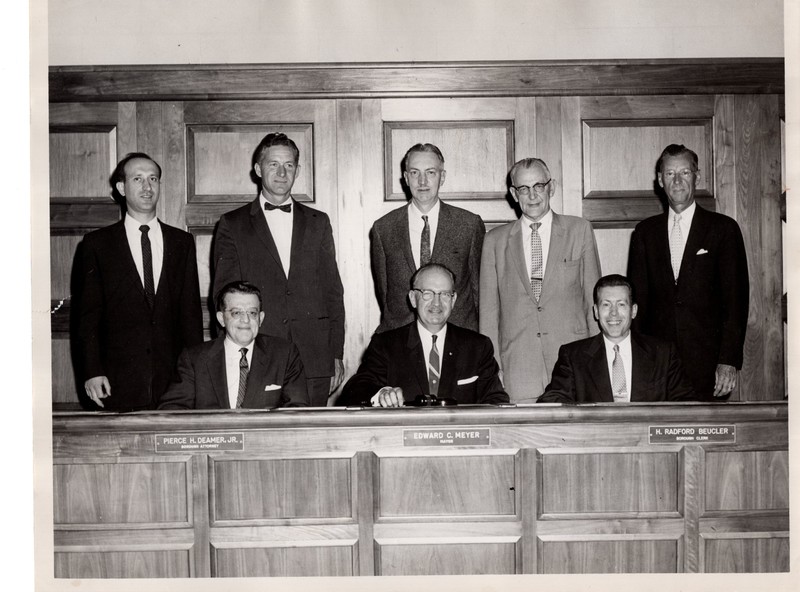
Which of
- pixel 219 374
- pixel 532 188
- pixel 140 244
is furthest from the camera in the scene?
pixel 140 244

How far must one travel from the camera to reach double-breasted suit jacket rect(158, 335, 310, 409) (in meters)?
2.97

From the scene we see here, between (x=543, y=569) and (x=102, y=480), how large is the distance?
4.87ft

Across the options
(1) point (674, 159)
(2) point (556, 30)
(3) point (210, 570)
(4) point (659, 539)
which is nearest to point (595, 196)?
(1) point (674, 159)

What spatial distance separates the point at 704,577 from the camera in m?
2.66

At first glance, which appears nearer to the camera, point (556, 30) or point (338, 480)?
point (338, 480)

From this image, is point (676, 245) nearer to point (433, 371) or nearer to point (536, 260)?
point (536, 260)

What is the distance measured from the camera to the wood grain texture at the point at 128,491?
267 cm

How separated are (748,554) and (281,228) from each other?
2150 millimetres

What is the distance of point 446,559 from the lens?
2.69m

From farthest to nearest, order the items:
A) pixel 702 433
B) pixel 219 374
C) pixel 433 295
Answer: pixel 433 295 → pixel 219 374 → pixel 702 433

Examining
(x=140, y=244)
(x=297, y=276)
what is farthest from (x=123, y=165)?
(x=297, y=276)

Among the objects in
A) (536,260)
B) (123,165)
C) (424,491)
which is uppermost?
(123,165)

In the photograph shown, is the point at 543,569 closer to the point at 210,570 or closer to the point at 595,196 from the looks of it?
the point at 210,570

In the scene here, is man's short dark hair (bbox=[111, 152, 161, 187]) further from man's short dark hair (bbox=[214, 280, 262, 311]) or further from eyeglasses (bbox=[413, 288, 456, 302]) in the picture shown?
eyeglasses (bbox=[413, 288, 456, 302])
